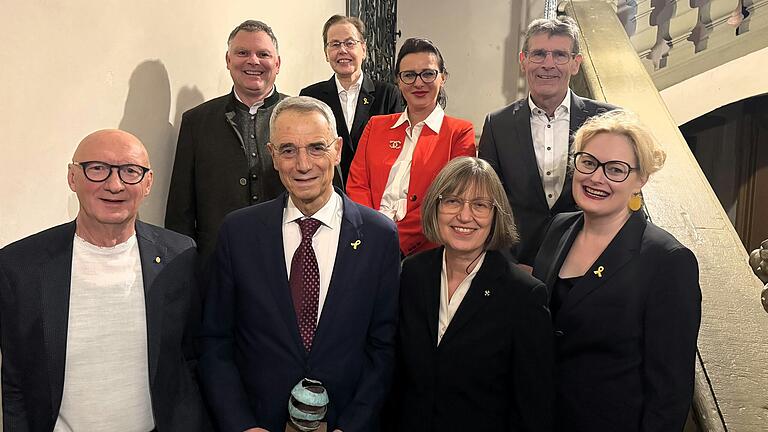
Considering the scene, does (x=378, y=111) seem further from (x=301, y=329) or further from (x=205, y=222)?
(x=301, y=329)

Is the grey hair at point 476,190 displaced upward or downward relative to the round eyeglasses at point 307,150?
downward

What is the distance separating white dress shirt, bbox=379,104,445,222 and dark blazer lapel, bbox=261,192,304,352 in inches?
30.6

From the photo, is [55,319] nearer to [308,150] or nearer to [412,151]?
[308,150]

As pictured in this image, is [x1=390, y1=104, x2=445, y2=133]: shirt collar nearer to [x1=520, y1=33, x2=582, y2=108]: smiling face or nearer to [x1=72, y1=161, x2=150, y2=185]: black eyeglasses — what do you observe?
[x1=520, y1=33, x2=582, y2=108]: smiling face

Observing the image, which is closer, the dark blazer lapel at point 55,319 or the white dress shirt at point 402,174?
the dark blazer lapel at point 55,319

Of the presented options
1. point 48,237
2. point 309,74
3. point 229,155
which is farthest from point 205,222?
point 309,74

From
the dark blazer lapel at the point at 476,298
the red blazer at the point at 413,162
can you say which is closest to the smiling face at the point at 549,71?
the red blazer at the point at 413,162

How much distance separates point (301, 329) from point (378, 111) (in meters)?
1.69

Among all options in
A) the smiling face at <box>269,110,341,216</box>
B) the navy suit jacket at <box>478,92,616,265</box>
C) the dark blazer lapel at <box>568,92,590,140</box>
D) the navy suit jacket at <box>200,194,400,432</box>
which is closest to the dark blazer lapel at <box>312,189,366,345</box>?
the navy suit jacket at <box>200,194,400,432</box>

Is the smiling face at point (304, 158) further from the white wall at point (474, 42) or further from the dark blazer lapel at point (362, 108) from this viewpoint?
the white wall at point (474, 42)

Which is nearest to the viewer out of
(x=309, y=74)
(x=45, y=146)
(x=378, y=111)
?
(x=45, y=146)

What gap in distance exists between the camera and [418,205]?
9.55ft

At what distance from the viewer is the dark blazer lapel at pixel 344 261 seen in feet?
7.02

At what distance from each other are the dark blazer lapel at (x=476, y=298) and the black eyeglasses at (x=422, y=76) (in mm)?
1069
